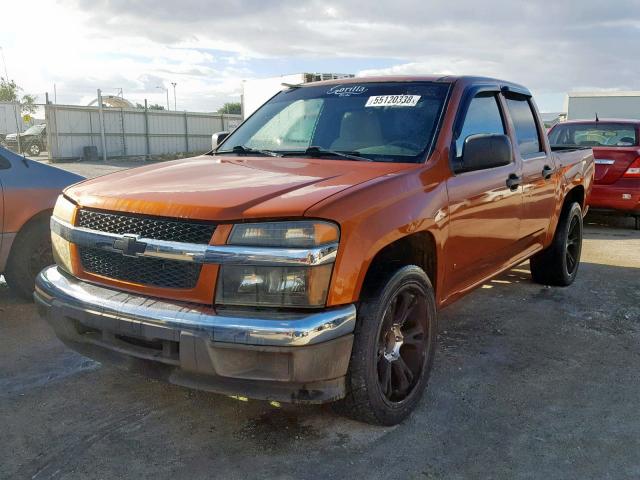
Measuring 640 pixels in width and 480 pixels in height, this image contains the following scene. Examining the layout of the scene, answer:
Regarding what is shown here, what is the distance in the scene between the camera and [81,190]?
334 centimetres

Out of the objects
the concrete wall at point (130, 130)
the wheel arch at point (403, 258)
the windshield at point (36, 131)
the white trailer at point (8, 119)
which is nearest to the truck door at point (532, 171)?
the wheel arch at point (403, 258)

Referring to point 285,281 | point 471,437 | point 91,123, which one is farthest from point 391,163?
point 91,123

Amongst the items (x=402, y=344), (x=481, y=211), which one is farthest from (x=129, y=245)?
(x=481, y=211)

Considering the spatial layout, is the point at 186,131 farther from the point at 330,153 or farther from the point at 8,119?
the point at 330,153

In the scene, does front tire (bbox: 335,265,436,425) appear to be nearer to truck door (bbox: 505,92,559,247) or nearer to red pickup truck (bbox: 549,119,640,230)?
truck door (bbox: 505,92,559,247)

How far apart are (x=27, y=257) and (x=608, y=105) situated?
2635 cm

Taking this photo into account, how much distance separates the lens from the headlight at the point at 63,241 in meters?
3.25

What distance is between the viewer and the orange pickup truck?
8.63 feet

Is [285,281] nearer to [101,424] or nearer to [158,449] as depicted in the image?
[158,449]

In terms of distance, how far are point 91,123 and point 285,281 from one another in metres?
29.1

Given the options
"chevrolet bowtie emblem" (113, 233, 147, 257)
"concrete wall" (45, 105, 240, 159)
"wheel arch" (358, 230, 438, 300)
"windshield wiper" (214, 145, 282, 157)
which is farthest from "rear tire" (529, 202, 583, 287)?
"concrete wall" (45, 105, 240, 159)

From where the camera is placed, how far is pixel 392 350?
10.5 feet

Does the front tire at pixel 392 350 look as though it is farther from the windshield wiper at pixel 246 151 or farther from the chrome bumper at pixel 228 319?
the windshield wiper at pixel 246 151

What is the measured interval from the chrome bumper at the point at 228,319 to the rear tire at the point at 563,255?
11.8 feet
